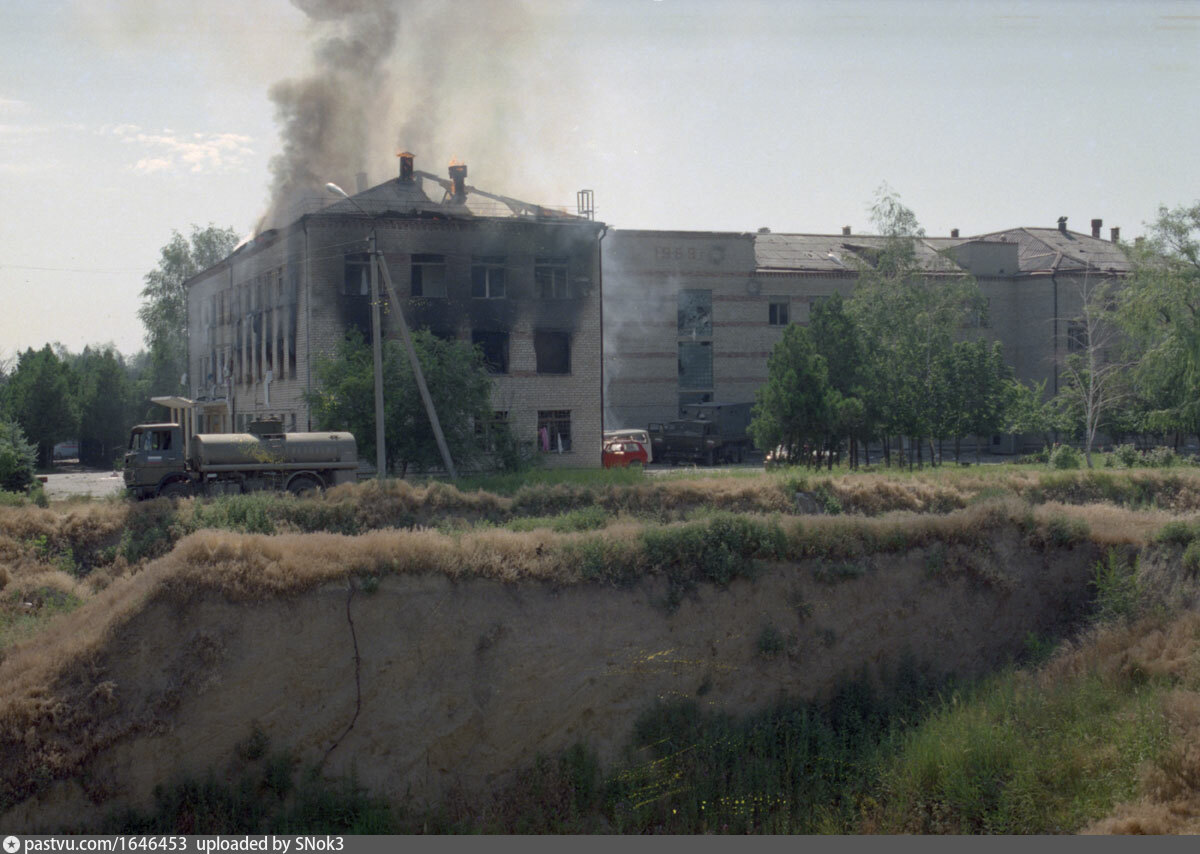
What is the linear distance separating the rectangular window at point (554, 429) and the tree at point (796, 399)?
10.3m

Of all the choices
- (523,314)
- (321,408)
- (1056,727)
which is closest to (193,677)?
(1056,727)

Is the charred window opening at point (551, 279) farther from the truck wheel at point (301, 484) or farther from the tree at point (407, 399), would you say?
the truck wheel at point (301, 484)

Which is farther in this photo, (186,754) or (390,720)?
(390,720)

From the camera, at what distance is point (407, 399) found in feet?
99.6

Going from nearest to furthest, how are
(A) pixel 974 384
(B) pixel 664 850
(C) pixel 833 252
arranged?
(B) pixel 664 850
(A) pixel 974 384
(C) pixel 833 252

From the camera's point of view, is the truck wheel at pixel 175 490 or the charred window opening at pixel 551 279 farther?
the charred window opening at pixel 551 279

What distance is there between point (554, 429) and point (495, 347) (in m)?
3.95

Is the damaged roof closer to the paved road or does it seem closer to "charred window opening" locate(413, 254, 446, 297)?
"charred window opening" locate(413, 254, 446, 297)

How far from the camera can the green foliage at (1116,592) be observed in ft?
49.3

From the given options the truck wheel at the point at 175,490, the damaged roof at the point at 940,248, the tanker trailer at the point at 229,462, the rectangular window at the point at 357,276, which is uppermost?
the damaged roof at the point at 940,248

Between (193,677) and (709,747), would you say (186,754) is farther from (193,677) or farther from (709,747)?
(709,747)

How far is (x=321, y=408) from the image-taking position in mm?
30734

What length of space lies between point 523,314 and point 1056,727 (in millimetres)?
28830

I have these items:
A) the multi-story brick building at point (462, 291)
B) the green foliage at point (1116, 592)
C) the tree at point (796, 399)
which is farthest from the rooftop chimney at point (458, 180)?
the green foliage at point (1116, 592)
